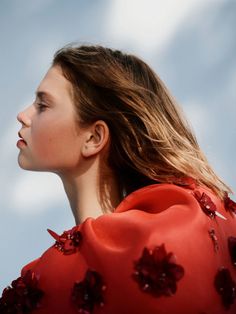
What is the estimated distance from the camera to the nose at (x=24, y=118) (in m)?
3.46

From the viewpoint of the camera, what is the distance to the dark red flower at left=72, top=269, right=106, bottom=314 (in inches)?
105

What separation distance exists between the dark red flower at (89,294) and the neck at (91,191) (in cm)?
59

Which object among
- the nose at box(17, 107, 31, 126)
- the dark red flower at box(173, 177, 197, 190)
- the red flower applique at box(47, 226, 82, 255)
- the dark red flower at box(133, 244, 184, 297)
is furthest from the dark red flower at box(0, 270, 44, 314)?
the nose at box(17, 107, 31, 126)

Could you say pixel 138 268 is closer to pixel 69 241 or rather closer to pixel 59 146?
pixel 69 241

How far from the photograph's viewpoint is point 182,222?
2.76 m

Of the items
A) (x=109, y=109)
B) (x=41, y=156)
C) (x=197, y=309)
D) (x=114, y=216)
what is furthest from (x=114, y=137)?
(x=197, y=309)

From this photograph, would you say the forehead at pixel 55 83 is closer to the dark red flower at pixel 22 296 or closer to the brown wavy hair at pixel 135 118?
the brown wavy hair at pixel 135 118

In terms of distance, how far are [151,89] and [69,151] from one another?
0.61m

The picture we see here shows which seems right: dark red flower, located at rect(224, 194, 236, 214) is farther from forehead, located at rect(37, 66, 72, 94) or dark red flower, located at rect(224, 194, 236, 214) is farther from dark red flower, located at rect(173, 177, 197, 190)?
forehead, located at rect(37, 66, 72, 94)

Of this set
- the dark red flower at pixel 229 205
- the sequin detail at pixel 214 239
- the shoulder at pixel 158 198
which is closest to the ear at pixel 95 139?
the shoulder at pixel 158 198

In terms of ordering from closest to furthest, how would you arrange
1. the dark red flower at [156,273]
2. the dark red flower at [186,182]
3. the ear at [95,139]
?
the dark red flower at [156,273], the dark red flower at [186,182], the ear at [95,139]

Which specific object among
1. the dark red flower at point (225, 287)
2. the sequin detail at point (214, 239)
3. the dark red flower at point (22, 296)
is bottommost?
the dark red flower at point (225, 287)

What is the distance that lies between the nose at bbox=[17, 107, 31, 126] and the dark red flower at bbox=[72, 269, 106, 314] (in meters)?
1.08

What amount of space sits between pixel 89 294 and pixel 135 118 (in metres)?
1.07
